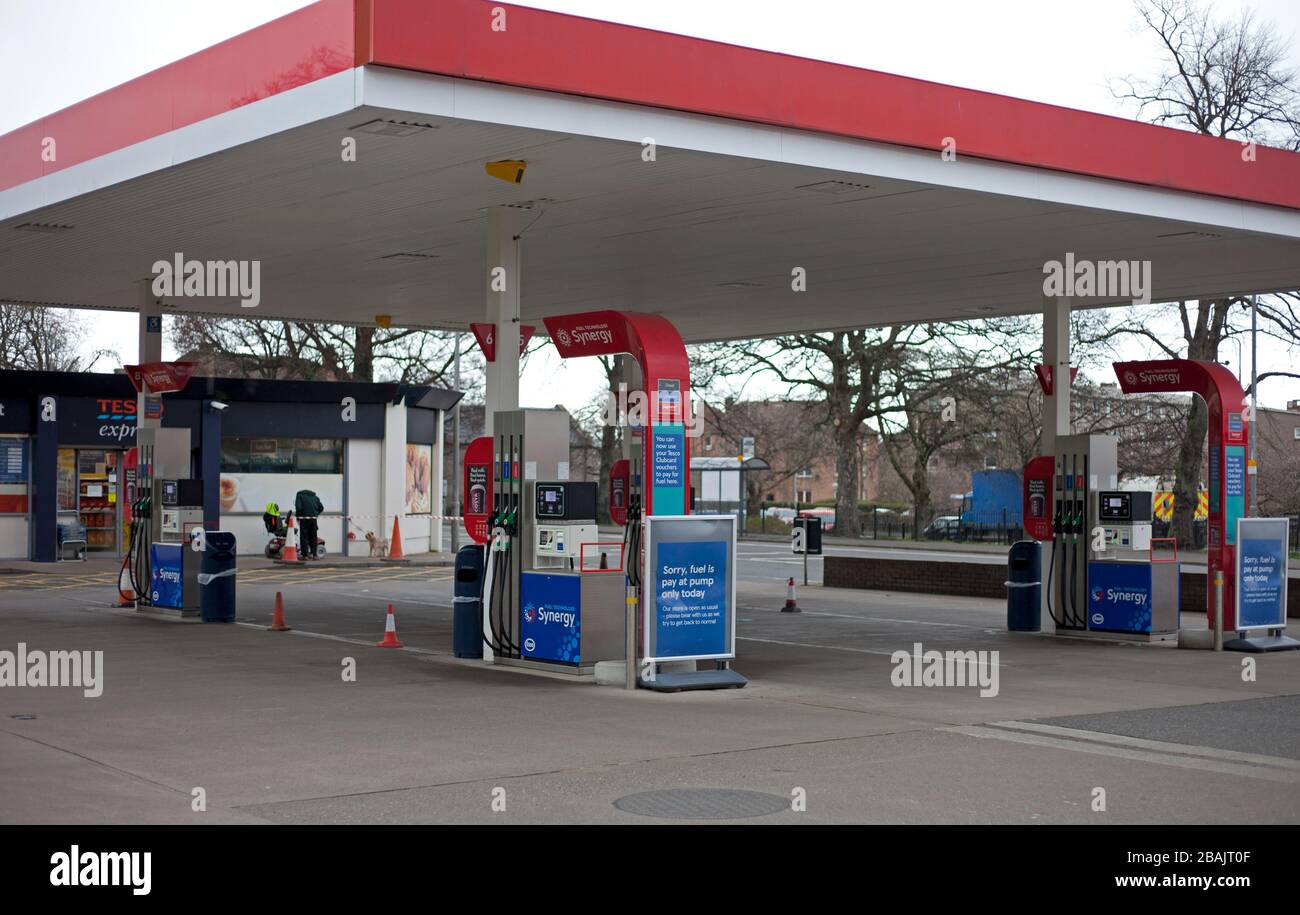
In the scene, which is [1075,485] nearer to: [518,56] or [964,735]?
[964,735]

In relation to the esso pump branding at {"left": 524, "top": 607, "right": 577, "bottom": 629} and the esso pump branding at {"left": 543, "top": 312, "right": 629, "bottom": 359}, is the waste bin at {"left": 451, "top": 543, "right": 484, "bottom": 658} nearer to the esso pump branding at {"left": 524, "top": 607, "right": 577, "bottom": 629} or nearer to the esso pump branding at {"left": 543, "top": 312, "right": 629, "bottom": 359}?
the esso pump branding at {"left": 524, "top": 607, "right": 577, "bottom": 629}

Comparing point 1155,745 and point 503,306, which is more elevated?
point 503,306

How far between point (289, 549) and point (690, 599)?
2067 cm

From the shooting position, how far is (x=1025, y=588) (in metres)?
19.2

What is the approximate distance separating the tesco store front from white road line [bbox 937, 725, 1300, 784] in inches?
901

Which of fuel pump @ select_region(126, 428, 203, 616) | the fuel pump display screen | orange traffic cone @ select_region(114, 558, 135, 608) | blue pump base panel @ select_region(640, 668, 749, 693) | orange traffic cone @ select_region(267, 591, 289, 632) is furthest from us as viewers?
orange traffic cone @ select_region(114, 558, 135, 608)

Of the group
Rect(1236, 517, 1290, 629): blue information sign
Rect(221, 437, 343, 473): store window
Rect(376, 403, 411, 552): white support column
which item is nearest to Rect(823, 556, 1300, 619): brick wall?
Rect(1236, 517, 1290, 629): blue information sign

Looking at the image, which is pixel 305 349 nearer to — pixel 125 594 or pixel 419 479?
pixel 419 479

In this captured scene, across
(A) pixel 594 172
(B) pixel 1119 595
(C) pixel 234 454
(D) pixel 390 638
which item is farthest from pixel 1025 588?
(C) pixel 234 454

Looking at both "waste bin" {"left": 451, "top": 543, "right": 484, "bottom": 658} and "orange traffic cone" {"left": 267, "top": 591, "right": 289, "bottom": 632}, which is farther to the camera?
"orange traffic cone" {"left": 267, "top": 591, "right": 289, "bottom": 632}

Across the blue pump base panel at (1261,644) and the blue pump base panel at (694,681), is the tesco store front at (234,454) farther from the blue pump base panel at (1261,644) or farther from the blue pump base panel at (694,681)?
the blue pump base panel at (1261,644)

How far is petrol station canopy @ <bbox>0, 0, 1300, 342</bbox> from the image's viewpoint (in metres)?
11.6

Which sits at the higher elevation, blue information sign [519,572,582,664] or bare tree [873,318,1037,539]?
bare tree [873,318,1037,539]

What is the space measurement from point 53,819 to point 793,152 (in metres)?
8.45
